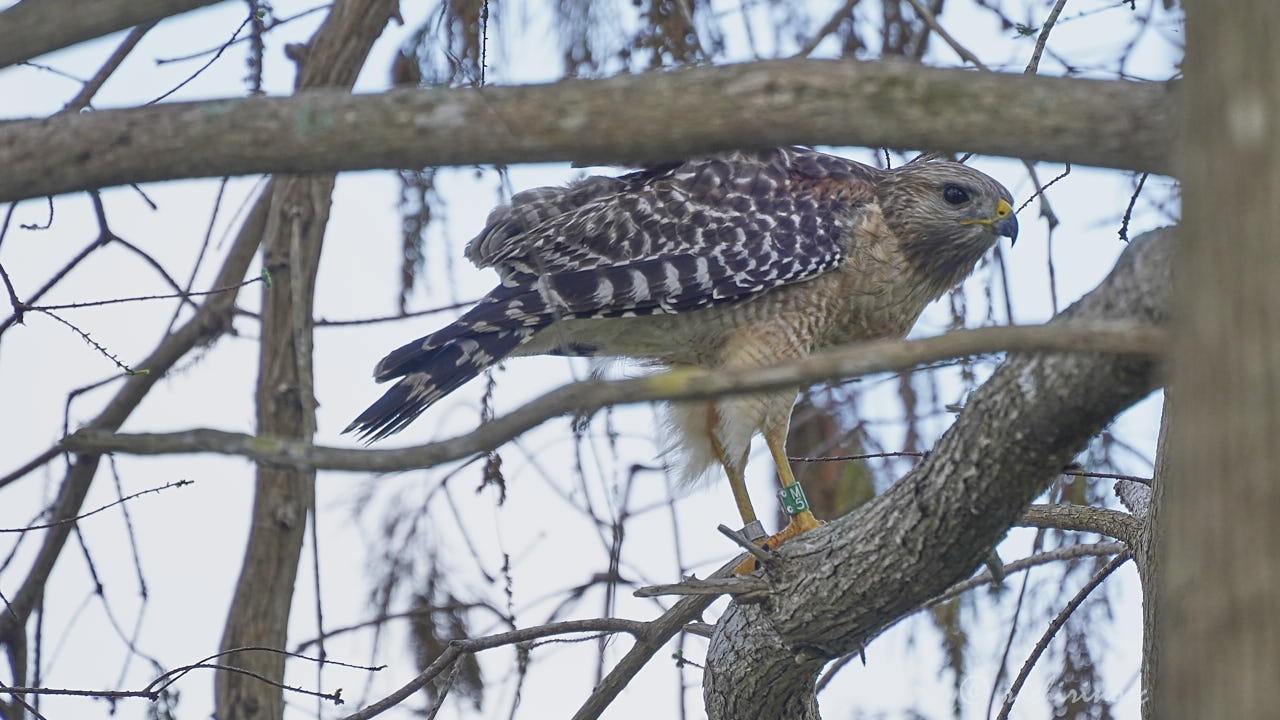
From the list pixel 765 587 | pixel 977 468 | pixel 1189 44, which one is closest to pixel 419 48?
pixel 765 587

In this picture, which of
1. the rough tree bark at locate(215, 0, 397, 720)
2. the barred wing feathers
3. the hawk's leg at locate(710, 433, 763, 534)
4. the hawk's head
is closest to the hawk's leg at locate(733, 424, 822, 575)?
the hawk's leg at locate(710, 433, 763, 534)

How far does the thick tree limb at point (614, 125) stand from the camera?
2.08 m

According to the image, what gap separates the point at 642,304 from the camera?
4.84 meters

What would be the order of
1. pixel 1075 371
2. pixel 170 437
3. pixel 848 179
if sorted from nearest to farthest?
pixel 170 437
pixel 1075 371
pixel 848 179

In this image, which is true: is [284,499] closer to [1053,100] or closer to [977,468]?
[977,468]

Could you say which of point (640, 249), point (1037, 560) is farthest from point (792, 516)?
point (640, 249)

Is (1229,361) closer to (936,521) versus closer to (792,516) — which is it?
(936,521)

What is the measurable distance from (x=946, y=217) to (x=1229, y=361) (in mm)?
3972

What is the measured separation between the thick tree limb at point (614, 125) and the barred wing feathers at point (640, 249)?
2367mm

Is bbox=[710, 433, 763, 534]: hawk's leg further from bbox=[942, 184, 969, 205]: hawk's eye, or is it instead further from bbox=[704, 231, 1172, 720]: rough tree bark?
bbox=[942, 184, 969, 205]: hawk's eye

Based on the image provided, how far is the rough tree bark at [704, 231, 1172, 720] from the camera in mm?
2615

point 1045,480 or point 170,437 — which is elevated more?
point 1045,480

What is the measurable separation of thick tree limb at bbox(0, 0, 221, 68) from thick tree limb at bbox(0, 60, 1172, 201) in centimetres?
12

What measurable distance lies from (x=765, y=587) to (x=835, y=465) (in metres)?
2.44
